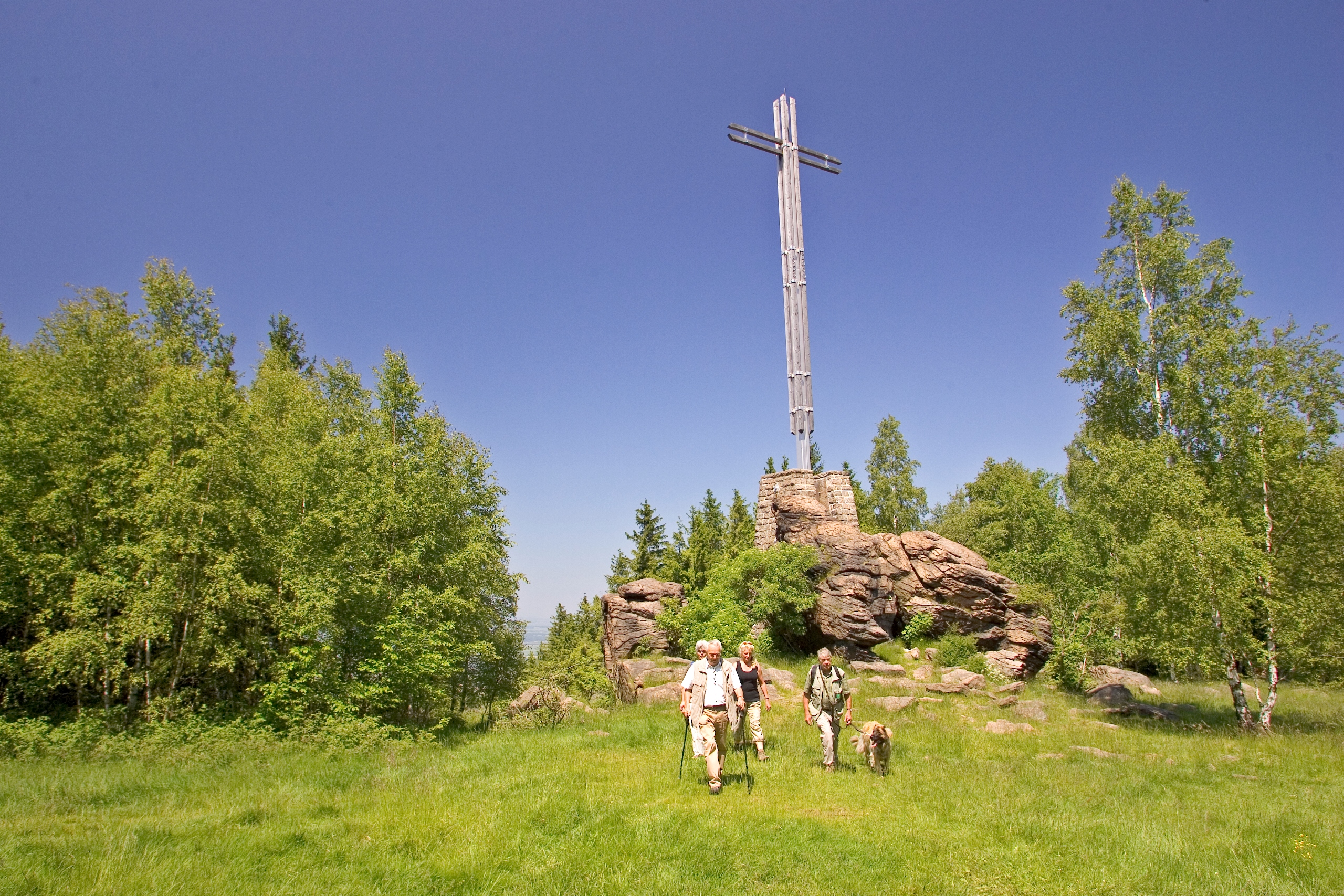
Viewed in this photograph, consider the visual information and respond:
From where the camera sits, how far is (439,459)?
Answer: 712 inches

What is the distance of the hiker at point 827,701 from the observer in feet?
33.0

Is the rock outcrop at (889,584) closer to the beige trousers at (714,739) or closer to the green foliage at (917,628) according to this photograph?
the green foliage at (917,628)

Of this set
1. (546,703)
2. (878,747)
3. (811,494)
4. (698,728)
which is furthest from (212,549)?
(811,494)

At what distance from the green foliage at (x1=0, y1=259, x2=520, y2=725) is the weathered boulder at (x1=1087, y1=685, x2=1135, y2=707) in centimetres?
1645

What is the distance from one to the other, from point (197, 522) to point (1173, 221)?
28414 mm

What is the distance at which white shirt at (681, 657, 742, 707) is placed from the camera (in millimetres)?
8867

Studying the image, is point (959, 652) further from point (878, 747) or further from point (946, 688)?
point (878, 747)

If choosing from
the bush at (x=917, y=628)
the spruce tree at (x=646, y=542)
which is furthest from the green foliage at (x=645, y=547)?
the bush at (x=917, y=628)

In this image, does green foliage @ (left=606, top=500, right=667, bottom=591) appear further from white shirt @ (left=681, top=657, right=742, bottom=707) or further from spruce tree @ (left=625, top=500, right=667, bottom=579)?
white shirt @ (left=681, top=657, right=742, bottom=707)

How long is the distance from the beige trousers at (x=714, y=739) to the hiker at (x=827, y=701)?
5.43 feet

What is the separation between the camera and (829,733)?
10.0 m

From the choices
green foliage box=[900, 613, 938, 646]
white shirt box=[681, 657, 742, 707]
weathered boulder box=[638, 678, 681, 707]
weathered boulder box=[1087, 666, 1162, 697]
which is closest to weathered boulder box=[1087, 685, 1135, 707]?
weathered boulder box=[1087, 666, 1162, 697]

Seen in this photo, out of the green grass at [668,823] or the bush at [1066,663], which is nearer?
the green grass at [668,823]

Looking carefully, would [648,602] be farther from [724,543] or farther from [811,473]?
[724,543]
